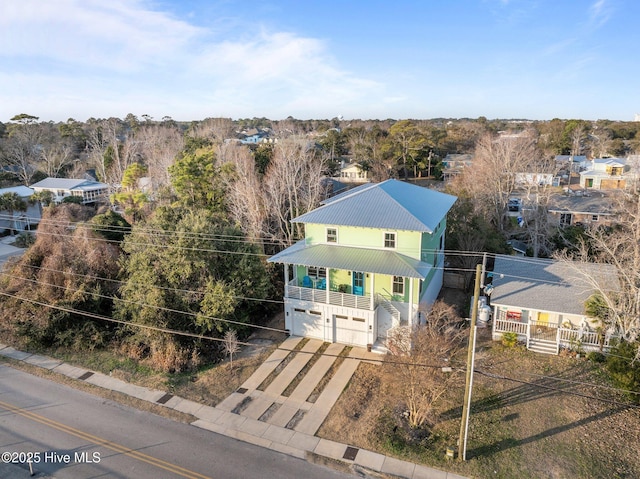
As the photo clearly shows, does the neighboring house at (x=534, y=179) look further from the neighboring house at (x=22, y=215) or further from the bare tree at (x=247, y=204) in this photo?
the neighboring house at (x=22, y=215)

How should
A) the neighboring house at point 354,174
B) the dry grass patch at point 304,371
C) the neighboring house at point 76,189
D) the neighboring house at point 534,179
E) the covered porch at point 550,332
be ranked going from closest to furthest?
1. the dry grass patch at point 304,371
2. the covered porch at point 550,332
3. the neighboring house at point 534,179
4. the neighboring house at point 76,189
5. the neighboring house at point 354,174

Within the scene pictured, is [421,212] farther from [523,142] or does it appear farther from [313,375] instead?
[523,142]

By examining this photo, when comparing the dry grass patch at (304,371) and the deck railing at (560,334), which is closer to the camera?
the dry grass patch at (304,371)

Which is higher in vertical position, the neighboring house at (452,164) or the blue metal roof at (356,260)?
the neighboring house at (452,164)

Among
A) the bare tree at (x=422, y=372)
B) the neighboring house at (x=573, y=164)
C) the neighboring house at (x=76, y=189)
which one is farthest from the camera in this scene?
the neighboring house at (x=573, y=164)

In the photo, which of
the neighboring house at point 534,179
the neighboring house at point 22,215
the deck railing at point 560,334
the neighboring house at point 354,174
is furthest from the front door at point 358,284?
the neighboring house at point 354,174

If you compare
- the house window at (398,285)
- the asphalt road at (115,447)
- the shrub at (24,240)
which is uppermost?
the house window at (398,285)

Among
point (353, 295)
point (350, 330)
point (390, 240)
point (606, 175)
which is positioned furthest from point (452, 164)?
point (350, 330)

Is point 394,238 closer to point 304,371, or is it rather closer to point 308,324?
point 308,324
